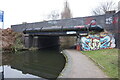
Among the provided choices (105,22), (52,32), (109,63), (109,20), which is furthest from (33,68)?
(109,20)

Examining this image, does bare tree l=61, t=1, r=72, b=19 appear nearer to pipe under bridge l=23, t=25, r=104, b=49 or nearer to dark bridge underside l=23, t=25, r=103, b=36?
pipe under bridge l=23, t=25, r=104, b=49

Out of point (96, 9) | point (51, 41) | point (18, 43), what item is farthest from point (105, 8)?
point (18, 43)

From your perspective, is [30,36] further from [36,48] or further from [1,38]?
[1,38]

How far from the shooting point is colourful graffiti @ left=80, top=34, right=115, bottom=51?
45.2 ft

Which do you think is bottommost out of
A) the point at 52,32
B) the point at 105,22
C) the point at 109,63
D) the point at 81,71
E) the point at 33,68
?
the point at 33,68

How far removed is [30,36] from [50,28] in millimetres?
6259

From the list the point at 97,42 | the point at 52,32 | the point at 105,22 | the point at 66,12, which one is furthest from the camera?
the point at 66,12

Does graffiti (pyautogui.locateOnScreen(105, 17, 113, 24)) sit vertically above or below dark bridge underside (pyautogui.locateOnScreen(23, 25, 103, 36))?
above

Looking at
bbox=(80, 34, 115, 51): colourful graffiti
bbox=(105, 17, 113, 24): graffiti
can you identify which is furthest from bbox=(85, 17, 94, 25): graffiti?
bbox=(80, 34, 115, 51): colourful graffiti

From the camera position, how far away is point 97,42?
14.2 metres

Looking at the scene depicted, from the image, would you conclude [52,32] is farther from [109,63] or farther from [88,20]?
[109,63]

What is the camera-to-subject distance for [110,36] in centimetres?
1381

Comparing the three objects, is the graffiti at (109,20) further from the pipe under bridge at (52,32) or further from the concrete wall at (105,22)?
the pipe under bridge at (52,32)

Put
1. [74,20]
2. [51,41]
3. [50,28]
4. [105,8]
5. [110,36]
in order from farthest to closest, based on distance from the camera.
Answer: [105,8] < [51,41] < [50,28] < [74,20] < [110,36]
